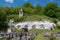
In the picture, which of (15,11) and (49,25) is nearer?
(49,25)

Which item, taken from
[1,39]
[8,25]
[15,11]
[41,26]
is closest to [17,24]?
[8,25]

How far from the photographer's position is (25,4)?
186 feet

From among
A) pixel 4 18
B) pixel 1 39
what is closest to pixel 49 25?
pixel 4 18

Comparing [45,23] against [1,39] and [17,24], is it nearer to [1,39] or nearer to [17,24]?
[17,24]

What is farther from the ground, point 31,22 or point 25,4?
point 25,4

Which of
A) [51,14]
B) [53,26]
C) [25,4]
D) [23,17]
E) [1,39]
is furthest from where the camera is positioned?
[25,4]

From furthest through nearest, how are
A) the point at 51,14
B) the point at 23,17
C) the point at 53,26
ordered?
the point at 51,14 → the point at 23,17 → the point at 53,26

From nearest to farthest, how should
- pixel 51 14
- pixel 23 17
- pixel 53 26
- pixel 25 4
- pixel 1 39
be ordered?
pixel 1 39
pixel 53 26
pixel 23 17
pixel 51 14
pixel 25 4

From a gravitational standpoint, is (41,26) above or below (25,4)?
below

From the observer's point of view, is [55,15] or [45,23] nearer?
[45,23]

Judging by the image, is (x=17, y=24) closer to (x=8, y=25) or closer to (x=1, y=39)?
(x=8, y=25)

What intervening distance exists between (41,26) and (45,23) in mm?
782

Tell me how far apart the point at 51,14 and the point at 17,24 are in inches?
314

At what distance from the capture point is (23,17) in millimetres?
35312
